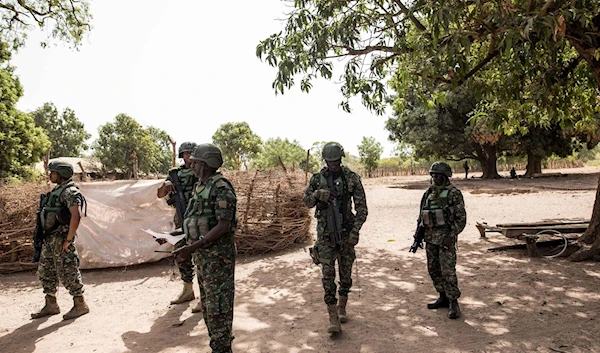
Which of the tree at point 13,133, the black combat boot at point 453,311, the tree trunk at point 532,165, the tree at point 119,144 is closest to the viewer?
the black combat boot at point 453,311

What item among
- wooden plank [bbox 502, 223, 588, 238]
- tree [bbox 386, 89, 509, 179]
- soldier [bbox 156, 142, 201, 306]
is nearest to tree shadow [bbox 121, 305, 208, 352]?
soldier [bbox 156, 142, 201, 306]

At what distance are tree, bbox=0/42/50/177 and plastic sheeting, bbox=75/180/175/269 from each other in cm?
954

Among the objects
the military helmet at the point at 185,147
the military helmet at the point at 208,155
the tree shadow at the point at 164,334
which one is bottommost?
the tree shadow at the point at 164,334

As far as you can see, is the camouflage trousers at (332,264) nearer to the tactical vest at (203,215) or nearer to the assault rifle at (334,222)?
the assault rifle at (334,222)

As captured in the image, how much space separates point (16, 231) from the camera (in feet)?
22.6

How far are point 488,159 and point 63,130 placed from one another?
4433cm

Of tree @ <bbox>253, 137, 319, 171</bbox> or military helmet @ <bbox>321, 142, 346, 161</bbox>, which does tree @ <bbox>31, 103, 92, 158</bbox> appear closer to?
tree @ <bbox>253, 137, 319, 171</bbox>

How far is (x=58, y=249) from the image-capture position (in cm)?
457

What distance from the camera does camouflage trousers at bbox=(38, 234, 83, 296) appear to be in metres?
4.60

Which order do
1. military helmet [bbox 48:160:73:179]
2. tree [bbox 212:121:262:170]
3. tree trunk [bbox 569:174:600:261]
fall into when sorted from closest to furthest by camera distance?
1. military helmet [bbox 48:160:73:179]
2. tree trunk [bbox 569:174:600:261]
3. tree [bbox 212:121:262:170]

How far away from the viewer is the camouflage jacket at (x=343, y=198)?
12.9ft

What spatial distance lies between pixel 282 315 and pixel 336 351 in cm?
115

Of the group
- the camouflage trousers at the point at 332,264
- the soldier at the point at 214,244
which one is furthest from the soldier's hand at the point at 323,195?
the soldier at the point at 214,244

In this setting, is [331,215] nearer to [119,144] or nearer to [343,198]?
[343,198]
